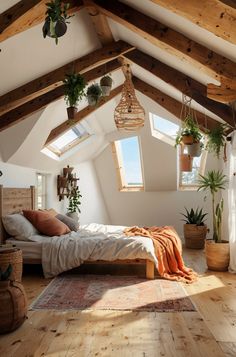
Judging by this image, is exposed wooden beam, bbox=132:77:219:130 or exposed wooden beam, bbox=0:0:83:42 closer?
exposed wooden beam, bbox=0:0:83:42

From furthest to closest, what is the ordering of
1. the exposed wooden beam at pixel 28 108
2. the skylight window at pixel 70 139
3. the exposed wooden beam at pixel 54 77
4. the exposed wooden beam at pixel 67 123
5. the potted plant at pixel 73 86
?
the skylight window at pixel 70 139 < the exposed wooden beam at pixel 67 123 < the exposed wooden beam at pixel 28 108 < the exposed wooden beam at pixel 54 77 < the potted plant at pixel 73 86

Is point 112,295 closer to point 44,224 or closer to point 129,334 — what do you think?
point 129,334

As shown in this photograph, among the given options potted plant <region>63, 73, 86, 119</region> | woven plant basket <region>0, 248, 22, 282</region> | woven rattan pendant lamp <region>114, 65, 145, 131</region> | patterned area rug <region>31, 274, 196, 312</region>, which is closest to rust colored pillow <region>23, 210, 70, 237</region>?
patterned area rug <region>31, 274, 196, 312</region>

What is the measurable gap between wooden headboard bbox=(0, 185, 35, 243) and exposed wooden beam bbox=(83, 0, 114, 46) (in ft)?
8.39

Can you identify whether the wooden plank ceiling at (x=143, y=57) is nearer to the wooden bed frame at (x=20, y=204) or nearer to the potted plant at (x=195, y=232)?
the wooden bed frame at (x=20, y=204)

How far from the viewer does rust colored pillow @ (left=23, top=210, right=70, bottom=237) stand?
5000 millimetres

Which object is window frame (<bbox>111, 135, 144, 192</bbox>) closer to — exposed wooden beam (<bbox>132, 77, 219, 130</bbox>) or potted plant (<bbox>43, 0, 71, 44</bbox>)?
exposed wooden beam (<bbox>132, 77, 219, 130</bbox>)

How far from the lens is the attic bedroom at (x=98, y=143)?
275 cm

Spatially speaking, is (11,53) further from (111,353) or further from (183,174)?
(183,174)

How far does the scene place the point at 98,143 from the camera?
24.6ft

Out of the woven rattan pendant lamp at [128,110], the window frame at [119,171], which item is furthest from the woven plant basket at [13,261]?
the window frame at [119,171]

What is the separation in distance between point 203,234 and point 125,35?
4.45 m

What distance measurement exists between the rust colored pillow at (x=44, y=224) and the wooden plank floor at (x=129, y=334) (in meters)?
1.44

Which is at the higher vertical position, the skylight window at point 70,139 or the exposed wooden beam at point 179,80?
the exposed wooden beam at point 179,80
